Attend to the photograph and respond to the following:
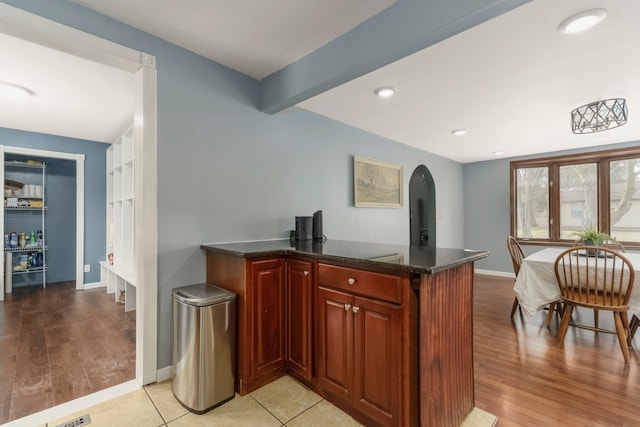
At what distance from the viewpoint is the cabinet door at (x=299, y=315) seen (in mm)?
1822

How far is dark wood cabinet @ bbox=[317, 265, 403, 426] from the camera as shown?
4.52 feet

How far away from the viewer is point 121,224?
3.77m

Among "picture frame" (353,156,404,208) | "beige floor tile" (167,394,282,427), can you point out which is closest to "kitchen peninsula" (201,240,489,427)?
"beige floor tile" (167,394,282,427)

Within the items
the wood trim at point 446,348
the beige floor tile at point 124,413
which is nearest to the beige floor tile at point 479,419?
the wood trim at point 446,348

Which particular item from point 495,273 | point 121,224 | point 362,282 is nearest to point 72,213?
point 121,224

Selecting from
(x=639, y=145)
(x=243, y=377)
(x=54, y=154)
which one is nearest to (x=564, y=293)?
(x=243, y=377)

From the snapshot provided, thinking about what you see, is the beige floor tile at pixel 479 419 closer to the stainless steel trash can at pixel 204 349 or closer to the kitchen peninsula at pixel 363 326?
the kitchen peninsula at pixel 363 326

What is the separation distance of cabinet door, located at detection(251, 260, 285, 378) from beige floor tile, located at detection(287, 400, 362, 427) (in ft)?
1.32

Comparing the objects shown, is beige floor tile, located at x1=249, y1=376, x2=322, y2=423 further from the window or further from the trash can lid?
the window

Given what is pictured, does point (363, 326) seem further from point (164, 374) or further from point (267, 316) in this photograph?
point (164, 374)

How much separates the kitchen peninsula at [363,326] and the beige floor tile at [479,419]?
3 centimetres

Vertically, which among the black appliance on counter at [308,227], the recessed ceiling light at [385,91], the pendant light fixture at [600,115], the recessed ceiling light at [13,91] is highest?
the recessed ceiling light at [13,91]

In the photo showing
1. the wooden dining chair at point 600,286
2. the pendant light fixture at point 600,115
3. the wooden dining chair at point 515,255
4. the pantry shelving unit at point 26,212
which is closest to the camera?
the wooden dining chair at point 600,286

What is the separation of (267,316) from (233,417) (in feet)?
1.86
